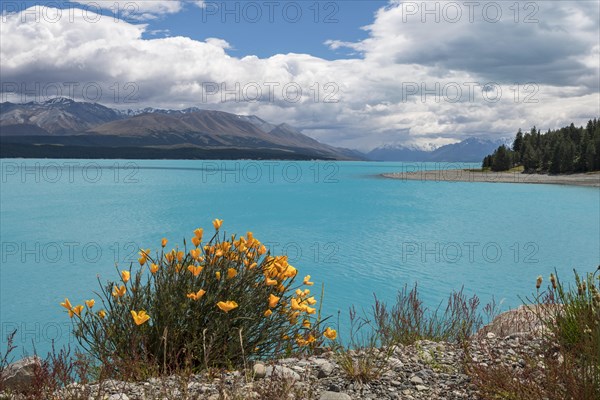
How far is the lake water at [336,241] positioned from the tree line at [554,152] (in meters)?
34.8

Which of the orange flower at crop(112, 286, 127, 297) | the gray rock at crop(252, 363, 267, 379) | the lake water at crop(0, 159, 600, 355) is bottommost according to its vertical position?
the lake water at crop(0, 159, 600, 355)

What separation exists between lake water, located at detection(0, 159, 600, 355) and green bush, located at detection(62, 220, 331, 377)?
9.28 m

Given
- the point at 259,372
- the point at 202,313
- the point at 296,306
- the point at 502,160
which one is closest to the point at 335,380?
the point at 259,372

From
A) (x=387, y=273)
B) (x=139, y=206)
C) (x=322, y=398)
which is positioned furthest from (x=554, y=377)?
(x=139, y=206)

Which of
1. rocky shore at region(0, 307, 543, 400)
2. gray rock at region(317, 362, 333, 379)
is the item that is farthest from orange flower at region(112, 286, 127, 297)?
gray rock at region(317, 362, 333, 379)

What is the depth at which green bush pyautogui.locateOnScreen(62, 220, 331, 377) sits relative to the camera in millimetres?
5758

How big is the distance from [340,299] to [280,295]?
17.4m

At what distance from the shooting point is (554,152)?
105 metres

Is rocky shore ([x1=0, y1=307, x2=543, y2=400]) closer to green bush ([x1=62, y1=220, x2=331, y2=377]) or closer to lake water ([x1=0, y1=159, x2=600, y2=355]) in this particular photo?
green bush ([x1=62, y1=220, x2=331, y2=377])

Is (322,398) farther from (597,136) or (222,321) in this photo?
(597,136)

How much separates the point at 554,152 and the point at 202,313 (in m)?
115

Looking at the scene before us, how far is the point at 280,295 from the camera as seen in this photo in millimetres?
6371

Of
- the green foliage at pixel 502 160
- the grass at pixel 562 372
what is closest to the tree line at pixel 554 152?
the green foliage at pixel 502 160

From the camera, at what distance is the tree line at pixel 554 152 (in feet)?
335
